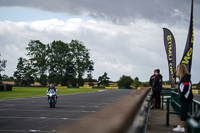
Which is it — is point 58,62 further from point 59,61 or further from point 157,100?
point 157,100

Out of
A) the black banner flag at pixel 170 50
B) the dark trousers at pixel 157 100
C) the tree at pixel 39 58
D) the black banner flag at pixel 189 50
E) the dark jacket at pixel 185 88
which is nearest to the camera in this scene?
the dark jacket at pixel 185 88

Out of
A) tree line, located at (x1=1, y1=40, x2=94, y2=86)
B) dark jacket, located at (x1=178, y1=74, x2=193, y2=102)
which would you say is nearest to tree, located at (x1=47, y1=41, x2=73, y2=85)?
tree line, located at (x1=1, y1=40, x2=94, y2=86)

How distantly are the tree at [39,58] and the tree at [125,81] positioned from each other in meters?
36.2

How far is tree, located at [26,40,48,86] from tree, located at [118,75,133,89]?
3616cm

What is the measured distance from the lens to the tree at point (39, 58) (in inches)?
4653

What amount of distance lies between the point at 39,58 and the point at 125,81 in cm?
4064

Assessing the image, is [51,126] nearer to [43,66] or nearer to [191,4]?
[191,4]

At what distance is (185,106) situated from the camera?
8992 mm


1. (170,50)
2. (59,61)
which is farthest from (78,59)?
(170,50)

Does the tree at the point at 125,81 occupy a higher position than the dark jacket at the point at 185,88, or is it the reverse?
the tree at the point at 125,81

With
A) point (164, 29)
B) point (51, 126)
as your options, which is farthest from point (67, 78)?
point (51, 126)

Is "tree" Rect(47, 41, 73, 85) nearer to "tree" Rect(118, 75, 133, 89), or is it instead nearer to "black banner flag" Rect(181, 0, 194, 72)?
"tree" Rect(118, 75, 133, 89)

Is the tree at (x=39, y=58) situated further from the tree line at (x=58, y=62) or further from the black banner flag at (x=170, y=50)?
the black banner flag at (x=170, y=50)

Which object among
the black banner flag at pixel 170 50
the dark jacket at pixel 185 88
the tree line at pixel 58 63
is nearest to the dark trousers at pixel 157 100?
the black banner flag at pixel 170 50
